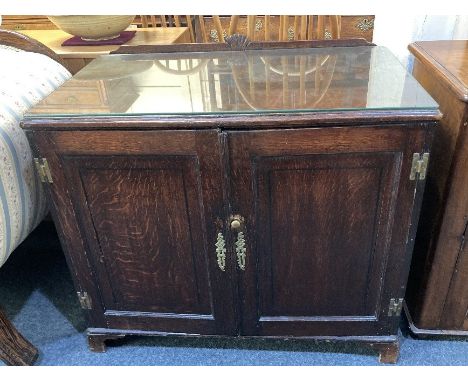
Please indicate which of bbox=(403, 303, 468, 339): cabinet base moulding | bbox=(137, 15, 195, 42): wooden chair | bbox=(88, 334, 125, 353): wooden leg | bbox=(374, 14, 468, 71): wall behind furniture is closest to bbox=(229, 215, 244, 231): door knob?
bbox=(88, 334, 125, 353): wooden leg

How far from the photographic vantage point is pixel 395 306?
35.4 inches

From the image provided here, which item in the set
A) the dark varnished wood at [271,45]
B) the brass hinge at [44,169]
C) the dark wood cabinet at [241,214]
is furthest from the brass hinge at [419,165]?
the brass hinge at [44,169]

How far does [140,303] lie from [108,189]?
282mm

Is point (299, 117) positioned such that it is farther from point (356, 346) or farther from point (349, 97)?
point (356, 346)

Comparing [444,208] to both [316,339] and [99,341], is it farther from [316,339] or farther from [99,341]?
[99,341]

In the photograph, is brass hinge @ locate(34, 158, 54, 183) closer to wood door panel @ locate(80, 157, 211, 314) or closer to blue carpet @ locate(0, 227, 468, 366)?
wood door panel @ locate(80, 157, 211, 314)

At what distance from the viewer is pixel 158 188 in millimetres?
798

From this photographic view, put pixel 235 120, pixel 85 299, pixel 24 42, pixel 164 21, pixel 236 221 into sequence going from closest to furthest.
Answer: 1. pixel 235 120
2. pixel 236 221
3. pixel 85 299
4. pixel 24 42
5. pixel 164 21

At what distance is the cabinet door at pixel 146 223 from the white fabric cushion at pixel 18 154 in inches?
4.5

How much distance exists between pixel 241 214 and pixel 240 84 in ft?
0.78

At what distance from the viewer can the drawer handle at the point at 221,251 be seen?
835mm

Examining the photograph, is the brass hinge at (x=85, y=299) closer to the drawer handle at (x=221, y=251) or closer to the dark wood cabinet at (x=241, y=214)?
the dark wood cabinet at (x=241, y=214)

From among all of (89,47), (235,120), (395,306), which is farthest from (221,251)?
(89,47)

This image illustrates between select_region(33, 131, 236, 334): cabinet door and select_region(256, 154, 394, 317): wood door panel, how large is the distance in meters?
0.09
